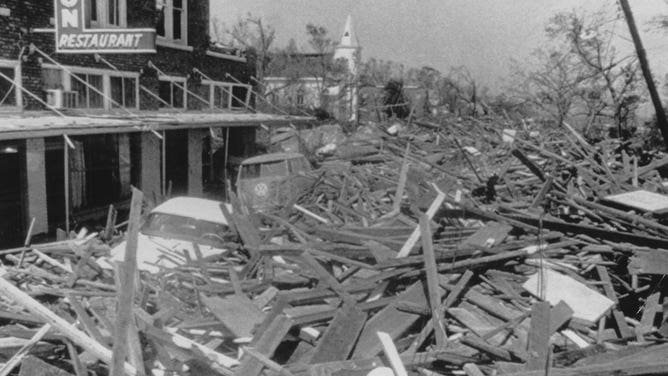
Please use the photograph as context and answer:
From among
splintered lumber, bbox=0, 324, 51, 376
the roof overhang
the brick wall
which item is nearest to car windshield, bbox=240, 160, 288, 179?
the roof overhang

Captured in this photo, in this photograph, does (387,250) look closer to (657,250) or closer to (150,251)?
(657,250)

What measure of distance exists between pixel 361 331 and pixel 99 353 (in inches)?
91.0

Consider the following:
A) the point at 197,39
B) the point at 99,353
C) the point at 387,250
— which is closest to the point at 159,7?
the point at 197,39

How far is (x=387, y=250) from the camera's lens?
6852 mm

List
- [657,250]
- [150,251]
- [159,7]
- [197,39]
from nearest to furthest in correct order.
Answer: [657,250], [150,251], [159,7], [197,39]

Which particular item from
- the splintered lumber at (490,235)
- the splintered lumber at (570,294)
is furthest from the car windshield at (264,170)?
the splintered lumber at (570,294)

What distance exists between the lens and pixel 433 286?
19.0 feet

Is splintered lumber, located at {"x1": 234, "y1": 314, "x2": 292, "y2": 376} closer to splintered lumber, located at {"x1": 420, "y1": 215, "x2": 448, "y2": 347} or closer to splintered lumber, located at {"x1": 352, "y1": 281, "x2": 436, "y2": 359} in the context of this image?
splintered lumber, located at {"x1": 352, "y1": 281, "x2": 436, "y2": 359}

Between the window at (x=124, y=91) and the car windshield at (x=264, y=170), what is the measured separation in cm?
478

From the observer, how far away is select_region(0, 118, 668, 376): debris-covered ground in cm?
479

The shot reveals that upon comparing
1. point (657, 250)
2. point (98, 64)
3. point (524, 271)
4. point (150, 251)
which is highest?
point (98, 64)

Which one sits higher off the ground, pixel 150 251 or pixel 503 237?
pixel 503 237

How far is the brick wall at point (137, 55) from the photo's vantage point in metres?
13.6

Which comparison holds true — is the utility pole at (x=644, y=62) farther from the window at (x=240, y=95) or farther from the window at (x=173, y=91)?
the window at (x=240, y=95)
